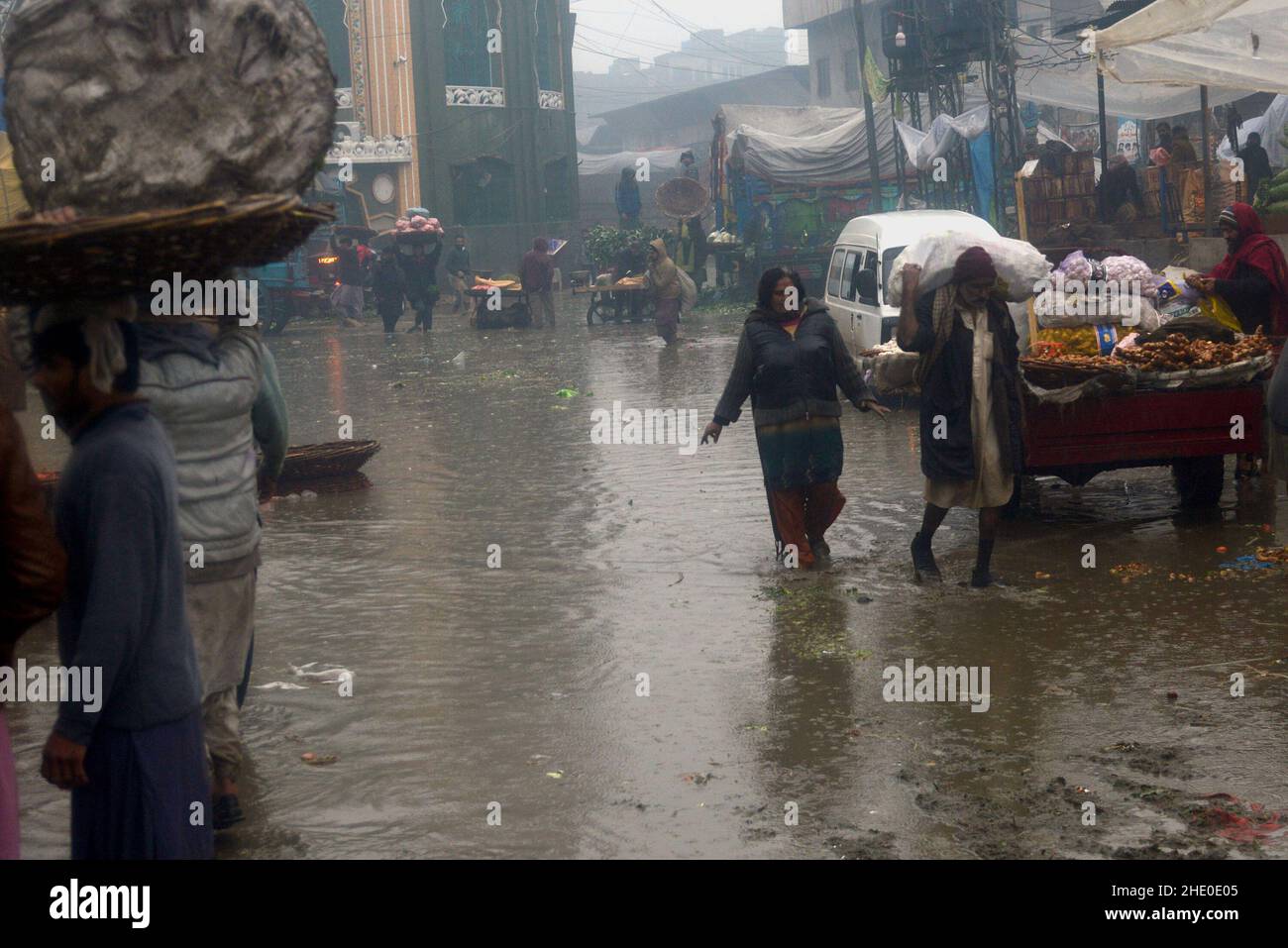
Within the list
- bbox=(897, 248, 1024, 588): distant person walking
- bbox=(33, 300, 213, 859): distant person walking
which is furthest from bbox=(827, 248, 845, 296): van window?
bbox=(33, 300, 213, 859): distant person walking

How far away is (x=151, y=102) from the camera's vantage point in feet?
12.6

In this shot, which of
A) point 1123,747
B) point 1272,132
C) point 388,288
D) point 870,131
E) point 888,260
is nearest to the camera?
point 1123,747

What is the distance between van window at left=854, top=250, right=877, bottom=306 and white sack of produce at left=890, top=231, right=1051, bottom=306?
216 inches

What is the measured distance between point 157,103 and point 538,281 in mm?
23379

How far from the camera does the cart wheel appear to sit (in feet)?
29.5

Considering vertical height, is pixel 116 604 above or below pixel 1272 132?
below

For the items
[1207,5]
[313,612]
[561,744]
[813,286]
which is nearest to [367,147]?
[813,286]

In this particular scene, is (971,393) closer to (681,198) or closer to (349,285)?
(349,285)

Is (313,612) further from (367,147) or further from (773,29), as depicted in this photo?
(773,29)

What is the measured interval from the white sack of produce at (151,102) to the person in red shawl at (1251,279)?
309 inches

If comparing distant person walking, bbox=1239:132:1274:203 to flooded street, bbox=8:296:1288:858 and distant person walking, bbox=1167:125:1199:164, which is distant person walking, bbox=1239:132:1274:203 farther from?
flooded street, bbox=8:296:1288:858

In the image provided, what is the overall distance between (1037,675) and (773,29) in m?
113

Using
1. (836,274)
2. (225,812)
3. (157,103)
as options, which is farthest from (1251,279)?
(157,103)

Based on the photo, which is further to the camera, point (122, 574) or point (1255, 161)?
point (1255, 161)
